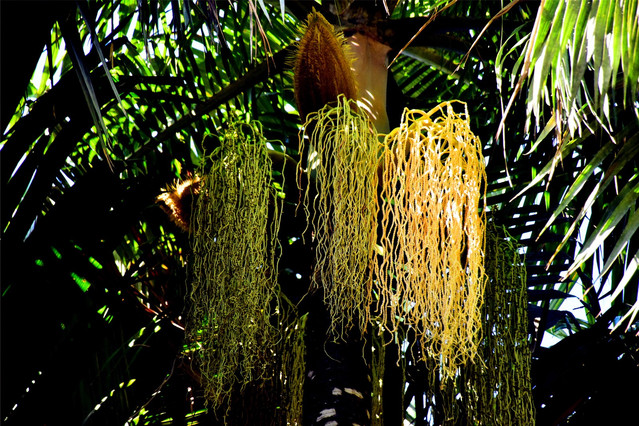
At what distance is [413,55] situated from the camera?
328 centimetres

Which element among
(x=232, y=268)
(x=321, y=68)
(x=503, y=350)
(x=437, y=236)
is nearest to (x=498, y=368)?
(x=503, y=350)

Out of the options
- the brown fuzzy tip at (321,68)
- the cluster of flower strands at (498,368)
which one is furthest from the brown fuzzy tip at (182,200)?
the cluster of flower strands at (498,368)

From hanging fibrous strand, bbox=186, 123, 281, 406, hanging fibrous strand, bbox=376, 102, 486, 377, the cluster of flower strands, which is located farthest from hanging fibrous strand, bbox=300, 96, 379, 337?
the cluster of flower strands

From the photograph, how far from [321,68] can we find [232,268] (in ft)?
2.37

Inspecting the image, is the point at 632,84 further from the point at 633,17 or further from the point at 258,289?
the point at 258,289

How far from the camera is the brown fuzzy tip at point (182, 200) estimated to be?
2695 mm

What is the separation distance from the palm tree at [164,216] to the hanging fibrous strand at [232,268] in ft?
0.41

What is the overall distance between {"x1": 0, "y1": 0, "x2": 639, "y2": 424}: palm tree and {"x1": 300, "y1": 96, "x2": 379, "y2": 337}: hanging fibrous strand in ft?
0.70

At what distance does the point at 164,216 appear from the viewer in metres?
3.16

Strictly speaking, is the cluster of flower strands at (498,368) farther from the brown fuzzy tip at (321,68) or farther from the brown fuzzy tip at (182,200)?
the brown fuzzy tip at (182,200)

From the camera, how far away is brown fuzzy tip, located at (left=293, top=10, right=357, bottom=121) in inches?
101

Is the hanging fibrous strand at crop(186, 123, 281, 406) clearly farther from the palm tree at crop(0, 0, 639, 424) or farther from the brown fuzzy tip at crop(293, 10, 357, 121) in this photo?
the brown fuzzy tip at crop(293, 10, 357, 121)

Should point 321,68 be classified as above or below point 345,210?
above

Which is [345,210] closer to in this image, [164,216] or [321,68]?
[321,68]
